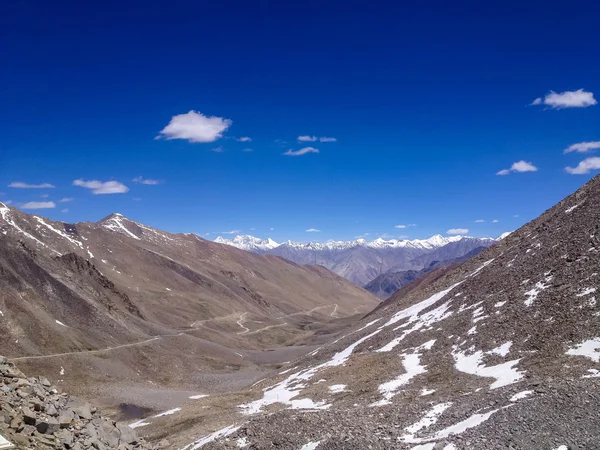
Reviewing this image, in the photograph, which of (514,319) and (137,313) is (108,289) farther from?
(514,319)

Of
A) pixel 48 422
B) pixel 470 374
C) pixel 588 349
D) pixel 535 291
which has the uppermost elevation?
pixel 535 291

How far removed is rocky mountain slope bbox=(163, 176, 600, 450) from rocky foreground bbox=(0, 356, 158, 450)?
835cm

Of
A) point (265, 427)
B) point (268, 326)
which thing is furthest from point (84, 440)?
point (268, 326)

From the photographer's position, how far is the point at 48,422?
62.4 feet

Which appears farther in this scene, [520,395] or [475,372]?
[475,372]

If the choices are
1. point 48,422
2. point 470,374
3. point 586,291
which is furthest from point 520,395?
point 48,422

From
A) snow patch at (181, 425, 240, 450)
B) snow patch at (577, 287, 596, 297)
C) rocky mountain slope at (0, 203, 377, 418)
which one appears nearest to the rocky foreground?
snow patch at (181, 425, 240, 450)

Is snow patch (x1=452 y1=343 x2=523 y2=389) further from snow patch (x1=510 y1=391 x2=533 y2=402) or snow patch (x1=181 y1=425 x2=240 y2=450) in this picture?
snow patch (x1=181 y1=425 x2=240 y2=450)

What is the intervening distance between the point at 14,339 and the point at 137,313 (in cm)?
4957

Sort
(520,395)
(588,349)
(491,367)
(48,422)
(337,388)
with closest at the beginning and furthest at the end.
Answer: (48,422) < (520,395) < (588,349) < (491,367) < (337,388)

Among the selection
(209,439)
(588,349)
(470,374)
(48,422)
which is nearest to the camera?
(48,422)

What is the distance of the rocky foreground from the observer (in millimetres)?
17312

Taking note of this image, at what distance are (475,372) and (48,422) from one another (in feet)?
94.2

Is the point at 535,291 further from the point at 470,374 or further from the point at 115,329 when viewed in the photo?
the point at 115,329
